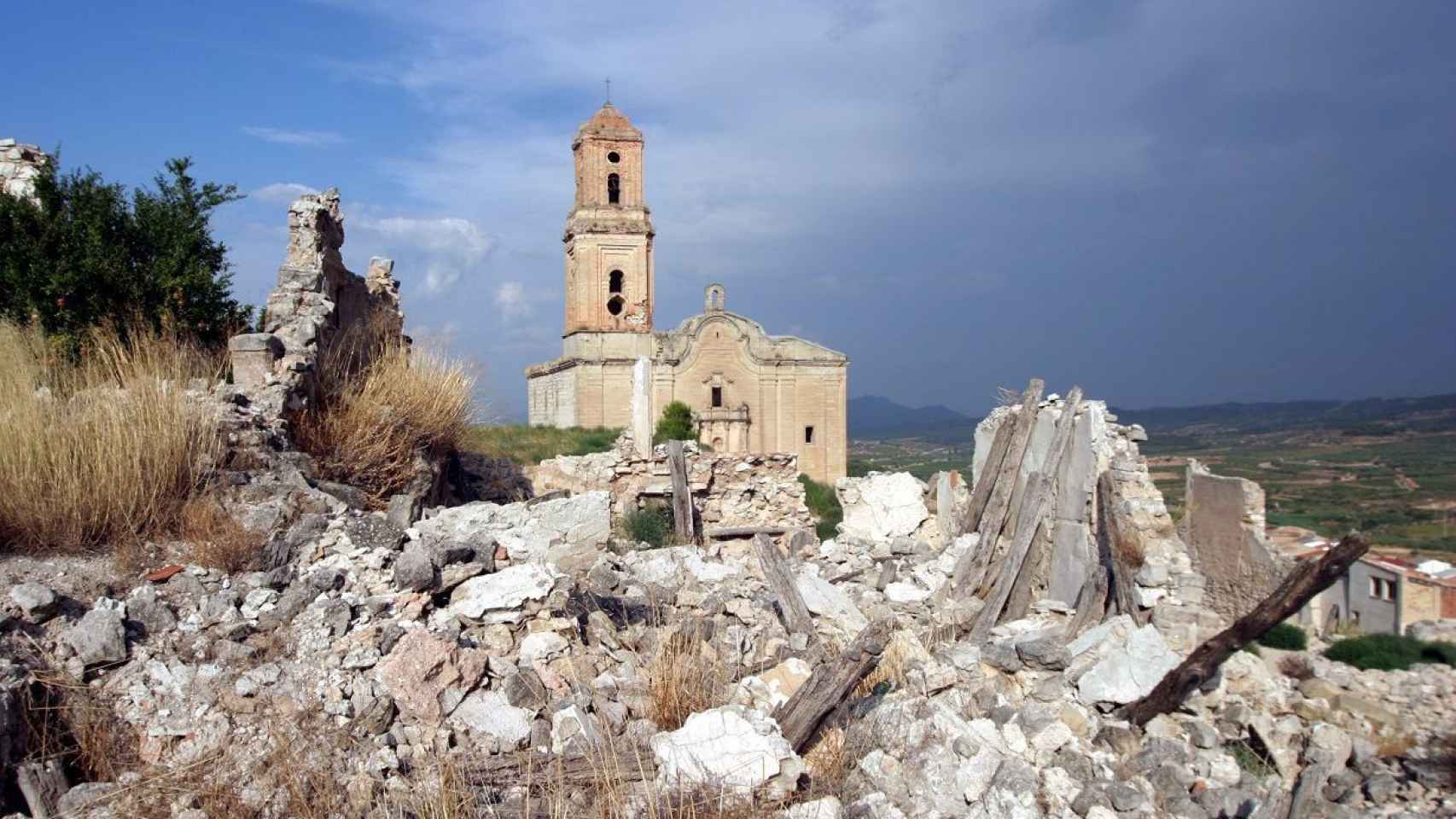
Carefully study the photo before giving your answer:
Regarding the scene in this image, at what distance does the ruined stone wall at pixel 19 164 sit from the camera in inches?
391

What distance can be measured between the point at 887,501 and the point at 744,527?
219 centimetres

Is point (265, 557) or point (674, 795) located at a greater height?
point (265, 557)

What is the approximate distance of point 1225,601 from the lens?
7.53 metres

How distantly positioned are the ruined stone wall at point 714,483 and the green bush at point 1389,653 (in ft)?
24.1

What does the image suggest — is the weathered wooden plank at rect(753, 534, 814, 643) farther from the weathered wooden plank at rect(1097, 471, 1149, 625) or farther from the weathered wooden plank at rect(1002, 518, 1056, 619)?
the weathered wooden plank at rect(1002, 518, 1056, 619)

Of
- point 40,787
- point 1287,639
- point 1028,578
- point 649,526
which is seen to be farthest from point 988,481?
point 40,787

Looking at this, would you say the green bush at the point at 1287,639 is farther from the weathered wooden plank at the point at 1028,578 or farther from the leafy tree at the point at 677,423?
the leafy tree at the point at 677,423

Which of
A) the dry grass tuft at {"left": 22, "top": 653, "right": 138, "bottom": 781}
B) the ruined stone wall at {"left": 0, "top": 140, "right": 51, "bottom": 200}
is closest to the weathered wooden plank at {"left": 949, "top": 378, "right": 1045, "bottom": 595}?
the dry grass tuft at {"left": 22, "top": 653, "right": 138, "bottom": 781}

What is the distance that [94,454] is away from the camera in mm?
5266

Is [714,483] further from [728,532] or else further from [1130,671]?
[1130,671]

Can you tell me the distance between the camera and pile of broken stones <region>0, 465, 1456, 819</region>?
4156 millimetres

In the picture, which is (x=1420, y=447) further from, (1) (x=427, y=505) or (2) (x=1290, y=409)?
(1) (x=427, y=505)

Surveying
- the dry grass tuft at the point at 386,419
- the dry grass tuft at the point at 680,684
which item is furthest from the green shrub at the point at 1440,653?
the dry grass tuft at the point at 386,419

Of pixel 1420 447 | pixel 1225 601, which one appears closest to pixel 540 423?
pixel 1420 447
